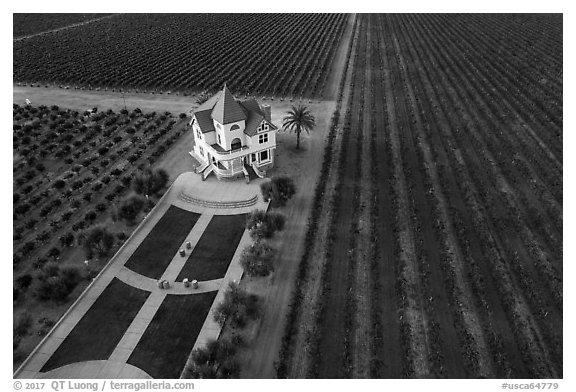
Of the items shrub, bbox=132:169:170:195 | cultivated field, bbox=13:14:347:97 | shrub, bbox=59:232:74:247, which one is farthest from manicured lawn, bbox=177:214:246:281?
cultivated field, bbox=13:14:347:97

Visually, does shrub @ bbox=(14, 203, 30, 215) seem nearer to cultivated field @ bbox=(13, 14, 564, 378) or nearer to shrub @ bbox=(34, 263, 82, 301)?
cultivated field @ bbox=(13, 14, 564, 378)

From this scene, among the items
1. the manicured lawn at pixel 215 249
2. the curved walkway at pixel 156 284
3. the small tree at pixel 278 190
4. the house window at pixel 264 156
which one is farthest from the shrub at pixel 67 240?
the house window at pixel 264 156

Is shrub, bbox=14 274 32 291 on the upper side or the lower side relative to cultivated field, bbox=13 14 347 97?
lower

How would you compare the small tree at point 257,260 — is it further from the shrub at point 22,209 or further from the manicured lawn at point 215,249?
the shrub at point 22,209

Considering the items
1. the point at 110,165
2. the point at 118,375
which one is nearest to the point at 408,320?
the point at 118,375

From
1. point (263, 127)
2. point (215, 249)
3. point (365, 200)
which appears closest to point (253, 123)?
point (263, 127)

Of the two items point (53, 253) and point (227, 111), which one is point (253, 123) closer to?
point (227, 111)

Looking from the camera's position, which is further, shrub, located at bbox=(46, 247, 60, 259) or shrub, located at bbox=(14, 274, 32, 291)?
shrub, located at bbox=(46, 247, 60, 259)
